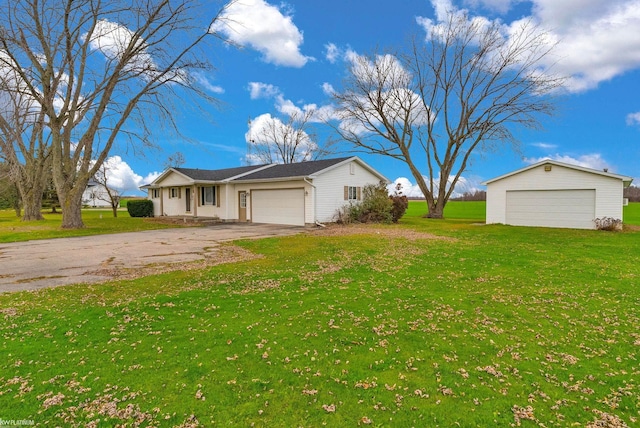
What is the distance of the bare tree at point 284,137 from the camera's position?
41188 millimetres

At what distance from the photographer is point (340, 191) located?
2083 centimetres

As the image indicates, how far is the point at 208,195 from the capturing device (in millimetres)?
24531

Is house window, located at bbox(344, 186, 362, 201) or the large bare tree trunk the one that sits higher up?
house window, located at bbox(344, 186, 362, 201)

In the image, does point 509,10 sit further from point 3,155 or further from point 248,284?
point 3,155

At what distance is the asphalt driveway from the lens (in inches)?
281

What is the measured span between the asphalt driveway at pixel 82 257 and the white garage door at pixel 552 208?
16457 millimetres

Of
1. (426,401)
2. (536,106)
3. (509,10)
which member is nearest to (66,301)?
(426,401)

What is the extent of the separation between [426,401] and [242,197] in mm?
21678

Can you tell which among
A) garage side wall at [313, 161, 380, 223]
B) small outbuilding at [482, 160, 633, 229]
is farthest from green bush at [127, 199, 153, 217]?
small outbuilding at [482, 160, 633, 229]

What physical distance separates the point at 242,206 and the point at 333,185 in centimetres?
684

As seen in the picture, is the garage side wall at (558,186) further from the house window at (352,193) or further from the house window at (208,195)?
the house window at (208,195)

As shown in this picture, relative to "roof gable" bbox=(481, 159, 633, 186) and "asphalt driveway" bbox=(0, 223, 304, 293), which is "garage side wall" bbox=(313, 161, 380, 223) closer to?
"asphalt driveway" bbox=(0, 223, 304, 293)

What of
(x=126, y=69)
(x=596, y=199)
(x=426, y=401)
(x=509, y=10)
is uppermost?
(x=509, y=10)

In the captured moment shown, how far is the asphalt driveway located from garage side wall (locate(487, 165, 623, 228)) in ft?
53.0
